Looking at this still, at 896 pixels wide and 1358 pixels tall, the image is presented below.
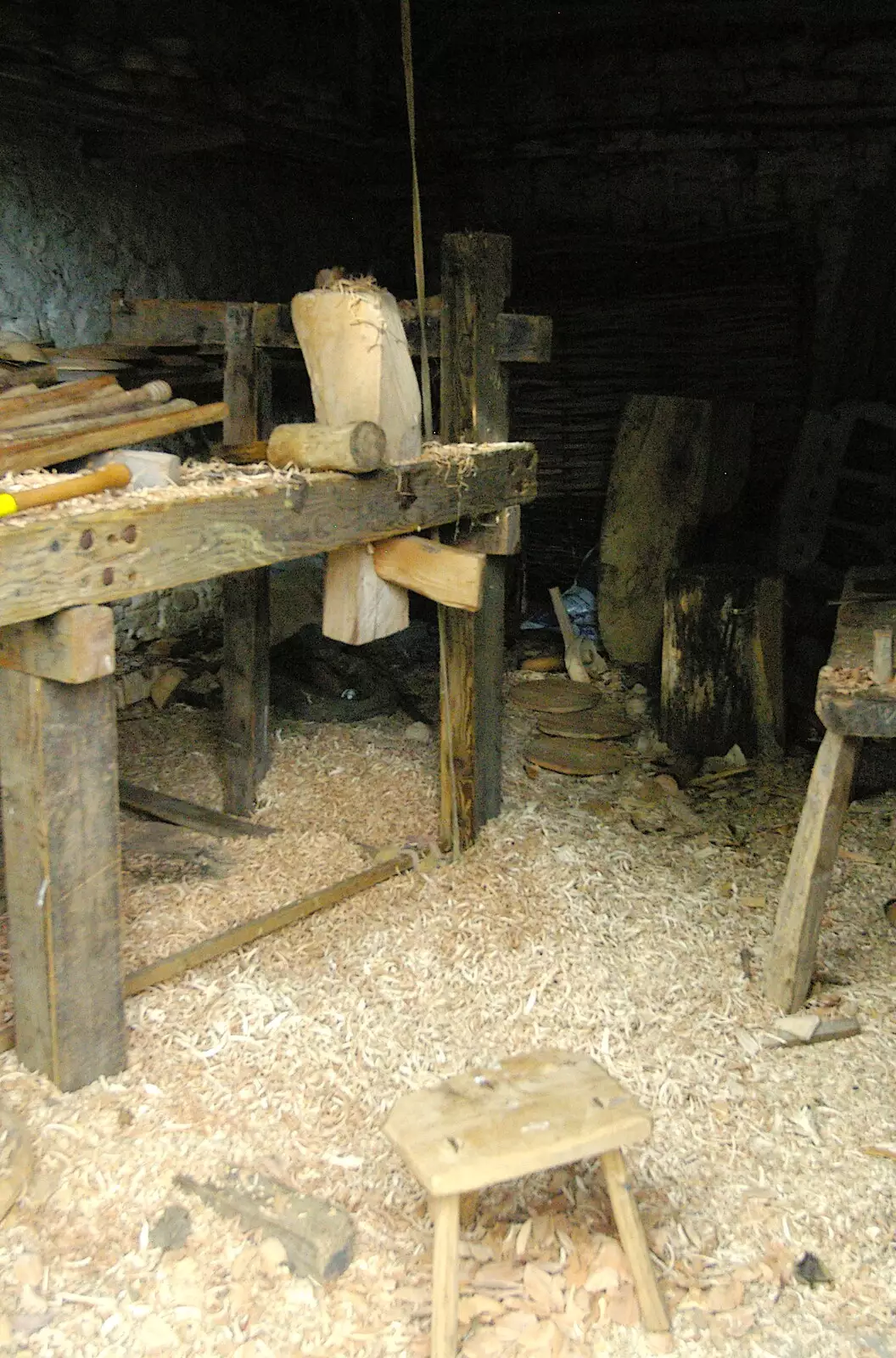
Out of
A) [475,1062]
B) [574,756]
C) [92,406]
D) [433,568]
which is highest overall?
[92,406]

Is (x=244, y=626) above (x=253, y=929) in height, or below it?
above

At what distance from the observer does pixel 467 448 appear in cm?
463

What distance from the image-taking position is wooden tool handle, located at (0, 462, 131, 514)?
2.94 m

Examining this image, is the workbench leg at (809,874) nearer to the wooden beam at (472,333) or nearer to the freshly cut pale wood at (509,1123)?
the freshly cut pale wood at (509,1123)

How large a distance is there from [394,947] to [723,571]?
3122 millimetres

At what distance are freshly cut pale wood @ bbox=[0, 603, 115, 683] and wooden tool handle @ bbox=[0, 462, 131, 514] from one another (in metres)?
0.28

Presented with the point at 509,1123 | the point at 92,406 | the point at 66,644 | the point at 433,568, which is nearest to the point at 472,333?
the point at 433,568

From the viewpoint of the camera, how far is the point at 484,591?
5129mm

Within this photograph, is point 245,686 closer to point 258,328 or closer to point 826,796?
point 258,328

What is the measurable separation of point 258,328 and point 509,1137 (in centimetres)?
336

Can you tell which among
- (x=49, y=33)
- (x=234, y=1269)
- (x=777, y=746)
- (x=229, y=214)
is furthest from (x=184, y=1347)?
(x=229, y=214)

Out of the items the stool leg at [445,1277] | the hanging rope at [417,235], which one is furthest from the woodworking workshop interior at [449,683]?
the hanging rope at [417,235]

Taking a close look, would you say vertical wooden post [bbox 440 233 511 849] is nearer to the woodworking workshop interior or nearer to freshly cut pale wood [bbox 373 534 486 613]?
the woodworking workshop interior

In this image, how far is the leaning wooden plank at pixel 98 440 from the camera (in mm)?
3165
